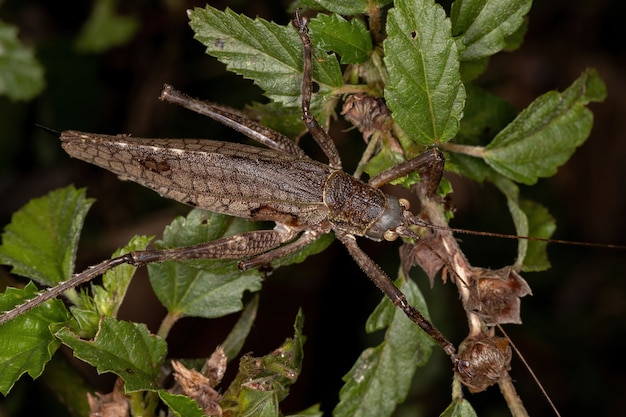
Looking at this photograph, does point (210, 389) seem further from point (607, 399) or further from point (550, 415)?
point (607, 399)

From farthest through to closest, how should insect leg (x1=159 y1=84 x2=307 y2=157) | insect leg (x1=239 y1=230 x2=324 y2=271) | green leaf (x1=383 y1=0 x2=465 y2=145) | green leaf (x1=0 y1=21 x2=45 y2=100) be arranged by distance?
green leaf (x1=0 y1=21 x2=45 y2=100), insect leg (x1=159 y1=84 x2=307 y2=157), insect leg (x1=239 y1=230 x2=324 y2=271), green leaf (x1=383 y1=0 x2=465 y2=145)

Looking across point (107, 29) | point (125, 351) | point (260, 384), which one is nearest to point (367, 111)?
point (260, 384)

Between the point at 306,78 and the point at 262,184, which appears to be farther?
the point at 262,184

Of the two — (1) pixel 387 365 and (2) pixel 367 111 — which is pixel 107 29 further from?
(1) pixel 387 365

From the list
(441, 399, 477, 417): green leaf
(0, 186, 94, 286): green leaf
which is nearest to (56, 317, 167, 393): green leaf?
(0, 186, 94, 286): green leaf

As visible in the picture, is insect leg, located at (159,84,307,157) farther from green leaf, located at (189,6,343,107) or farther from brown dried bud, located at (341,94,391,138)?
brown dried bud, located at (341,94,391,138)
